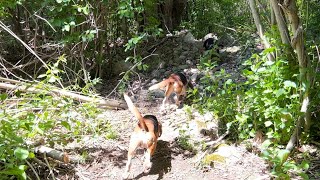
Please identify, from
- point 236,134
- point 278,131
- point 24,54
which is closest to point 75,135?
point 236,134

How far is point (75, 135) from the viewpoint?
4266mm

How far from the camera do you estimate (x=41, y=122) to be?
3781mm

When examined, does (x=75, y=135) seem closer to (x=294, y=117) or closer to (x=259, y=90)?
(x=259, y=90)

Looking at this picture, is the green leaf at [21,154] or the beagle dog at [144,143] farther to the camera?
the beagle dog at [144,143]

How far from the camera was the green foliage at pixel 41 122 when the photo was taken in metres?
3.21

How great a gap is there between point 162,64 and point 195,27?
2.24 m

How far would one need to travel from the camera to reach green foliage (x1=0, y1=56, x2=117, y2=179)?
3.21 m

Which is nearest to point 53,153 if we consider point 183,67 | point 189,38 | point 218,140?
point 218,140

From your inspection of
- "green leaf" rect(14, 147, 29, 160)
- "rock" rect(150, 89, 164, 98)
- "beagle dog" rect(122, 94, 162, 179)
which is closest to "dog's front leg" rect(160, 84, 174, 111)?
"rock" rect(150, 89, 164, 98)

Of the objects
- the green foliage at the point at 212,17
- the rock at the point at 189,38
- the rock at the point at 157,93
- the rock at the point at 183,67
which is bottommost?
the rock at the point at 157,93

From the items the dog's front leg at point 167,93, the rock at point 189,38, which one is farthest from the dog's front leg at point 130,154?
the rock at point 189,38

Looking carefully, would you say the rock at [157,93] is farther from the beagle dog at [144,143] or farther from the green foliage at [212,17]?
the green foliage at [212,17]

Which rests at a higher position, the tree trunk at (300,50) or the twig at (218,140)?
the tree trunk at (300,50)

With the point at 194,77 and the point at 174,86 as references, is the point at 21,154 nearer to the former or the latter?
the point at 174,86
